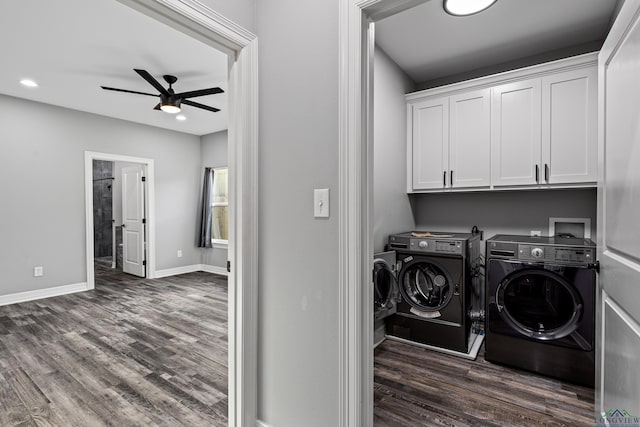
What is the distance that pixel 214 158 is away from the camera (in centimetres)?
576

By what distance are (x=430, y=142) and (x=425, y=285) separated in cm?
141

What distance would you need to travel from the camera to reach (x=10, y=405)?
6.14 ft

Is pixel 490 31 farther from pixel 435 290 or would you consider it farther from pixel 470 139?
pixel 435 290

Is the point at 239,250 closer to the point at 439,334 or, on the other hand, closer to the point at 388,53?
the point at 439,334

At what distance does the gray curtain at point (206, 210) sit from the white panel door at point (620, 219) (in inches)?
220

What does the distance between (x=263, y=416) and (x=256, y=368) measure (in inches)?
9.5

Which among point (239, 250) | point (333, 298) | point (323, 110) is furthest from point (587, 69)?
point (239, 250)

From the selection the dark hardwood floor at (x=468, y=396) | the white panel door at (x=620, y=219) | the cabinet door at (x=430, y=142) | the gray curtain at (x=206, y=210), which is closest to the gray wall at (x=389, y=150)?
the cabinet door at (x=430, y=142)

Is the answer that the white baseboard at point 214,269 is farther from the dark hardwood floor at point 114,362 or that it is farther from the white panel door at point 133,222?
the dark hardwood floor at point 114,362

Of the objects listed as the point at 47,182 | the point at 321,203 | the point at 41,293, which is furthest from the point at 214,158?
the point at 321,203

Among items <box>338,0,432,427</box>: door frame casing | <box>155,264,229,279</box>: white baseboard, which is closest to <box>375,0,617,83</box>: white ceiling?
<box>338,0,432,427</box>: door frame casing

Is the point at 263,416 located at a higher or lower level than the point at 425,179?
lower

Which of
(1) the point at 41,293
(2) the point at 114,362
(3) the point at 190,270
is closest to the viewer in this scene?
(2) the point at 114,362

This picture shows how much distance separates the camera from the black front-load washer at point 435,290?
250 centimetres
